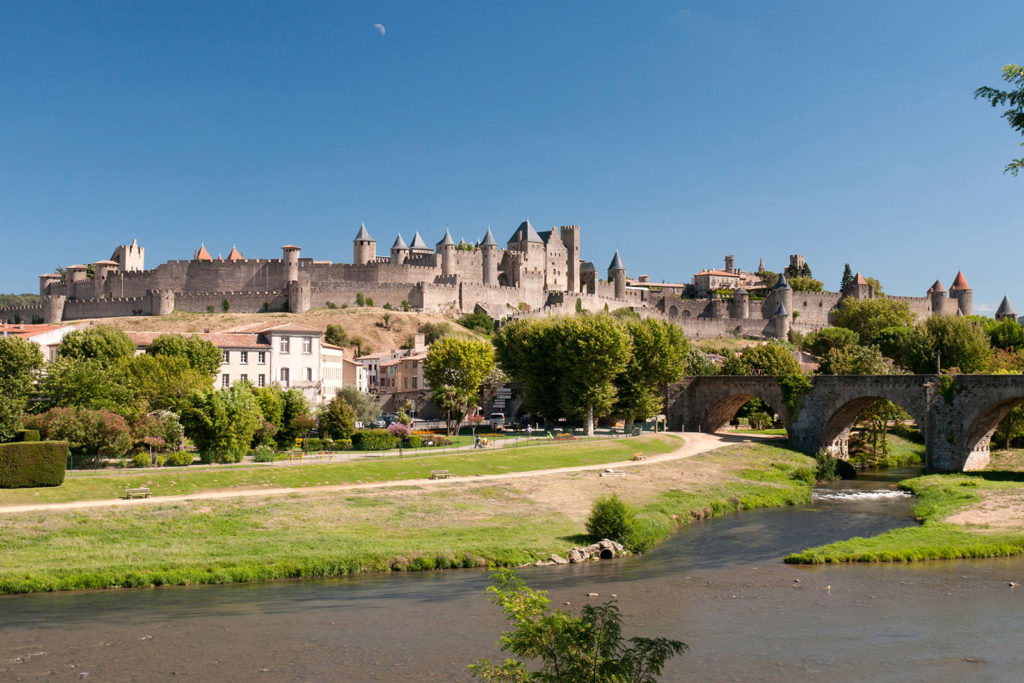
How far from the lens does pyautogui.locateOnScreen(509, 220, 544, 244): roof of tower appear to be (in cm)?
12144

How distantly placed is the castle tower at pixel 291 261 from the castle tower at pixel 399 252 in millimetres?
12936

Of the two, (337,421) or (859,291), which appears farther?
(859,291)

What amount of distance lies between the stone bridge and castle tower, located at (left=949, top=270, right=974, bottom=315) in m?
76.8

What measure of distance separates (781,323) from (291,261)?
202 ft

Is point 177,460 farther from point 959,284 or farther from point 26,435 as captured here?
point 959,284

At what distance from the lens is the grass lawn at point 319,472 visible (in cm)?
2908

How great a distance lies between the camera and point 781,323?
4665 inches

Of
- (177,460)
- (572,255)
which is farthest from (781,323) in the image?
(177,460)

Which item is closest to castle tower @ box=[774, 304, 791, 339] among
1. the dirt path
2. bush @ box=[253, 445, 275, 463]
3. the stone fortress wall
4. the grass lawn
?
the stone fortress wall

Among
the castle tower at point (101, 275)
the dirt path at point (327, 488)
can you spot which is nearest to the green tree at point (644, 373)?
the dirt path at point (327, 488)

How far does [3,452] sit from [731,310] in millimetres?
104654

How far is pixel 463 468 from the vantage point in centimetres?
3809

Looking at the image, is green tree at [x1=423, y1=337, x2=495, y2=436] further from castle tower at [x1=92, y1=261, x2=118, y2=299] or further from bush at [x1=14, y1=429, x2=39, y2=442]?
castle tower at [x1=92, y1=261, x2=118, y2=299]

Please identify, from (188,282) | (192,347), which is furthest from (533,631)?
(188,282)
